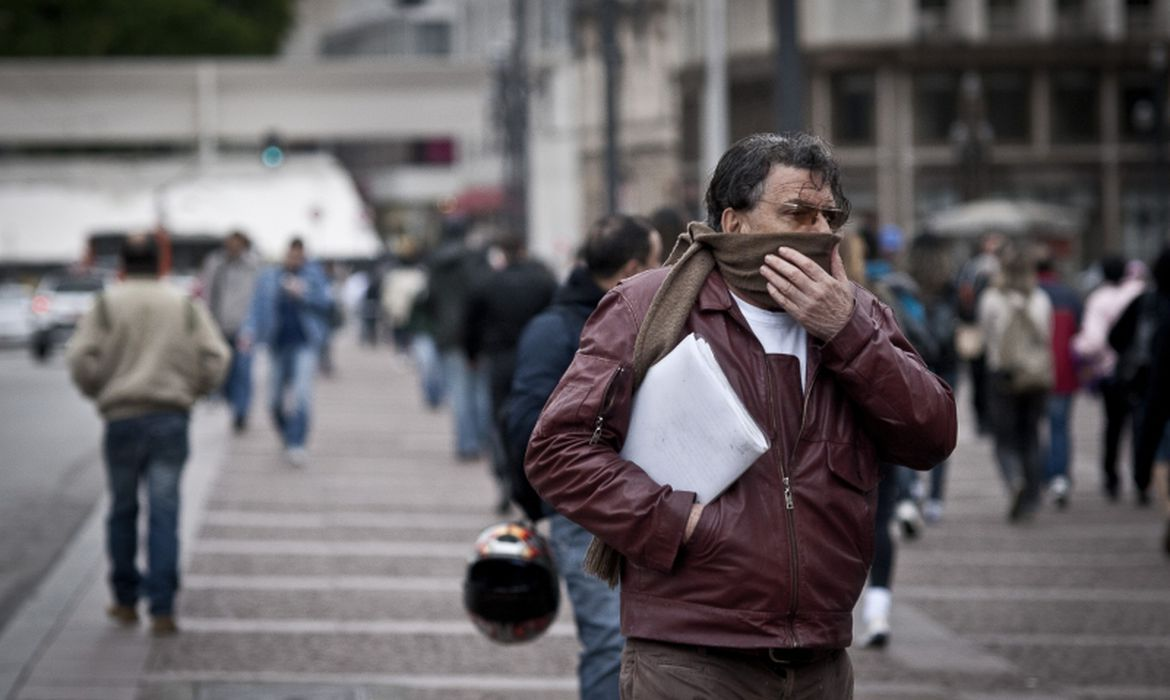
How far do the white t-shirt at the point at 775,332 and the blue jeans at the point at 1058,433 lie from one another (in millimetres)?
11754

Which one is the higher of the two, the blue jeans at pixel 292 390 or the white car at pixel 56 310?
the blue jeans at pixel 292 390

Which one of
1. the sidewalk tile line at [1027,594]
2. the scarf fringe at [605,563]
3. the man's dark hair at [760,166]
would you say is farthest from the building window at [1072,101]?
the scarf fringe at [605,563]

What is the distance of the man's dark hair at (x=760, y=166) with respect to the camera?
4445 mm

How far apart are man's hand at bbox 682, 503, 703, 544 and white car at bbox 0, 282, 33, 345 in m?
46.6

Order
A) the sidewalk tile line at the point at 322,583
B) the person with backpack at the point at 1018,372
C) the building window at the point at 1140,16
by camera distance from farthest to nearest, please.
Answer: the building window at the point at 1140,16, the person with backpack at the point at 1018,372, the sidewalk tile line at the point at 322,583

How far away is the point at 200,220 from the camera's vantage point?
6209cm

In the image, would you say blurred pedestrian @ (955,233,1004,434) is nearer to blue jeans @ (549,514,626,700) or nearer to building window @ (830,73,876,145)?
blue jeans @ (549,514,626,700)

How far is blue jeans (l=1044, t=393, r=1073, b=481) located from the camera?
1588cm

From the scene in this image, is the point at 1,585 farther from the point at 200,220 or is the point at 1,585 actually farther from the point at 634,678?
the point at 200,220

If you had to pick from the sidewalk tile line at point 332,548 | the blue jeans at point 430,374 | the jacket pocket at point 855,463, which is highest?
the jacket pocket at point 855,463

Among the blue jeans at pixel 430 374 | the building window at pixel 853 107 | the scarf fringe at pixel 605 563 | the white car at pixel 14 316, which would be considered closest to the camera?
the scarf fringe at pixel 605 563

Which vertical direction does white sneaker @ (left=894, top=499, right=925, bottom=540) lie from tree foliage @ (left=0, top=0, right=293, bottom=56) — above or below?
below

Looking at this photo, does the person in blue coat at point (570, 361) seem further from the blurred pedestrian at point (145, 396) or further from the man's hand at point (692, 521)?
the blurred pedestrian at point (145, 396)

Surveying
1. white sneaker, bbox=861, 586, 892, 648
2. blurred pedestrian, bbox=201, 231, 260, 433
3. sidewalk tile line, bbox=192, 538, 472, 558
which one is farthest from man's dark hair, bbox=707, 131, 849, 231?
blurred pedestrian, bbox=201, 231, 260, 433
